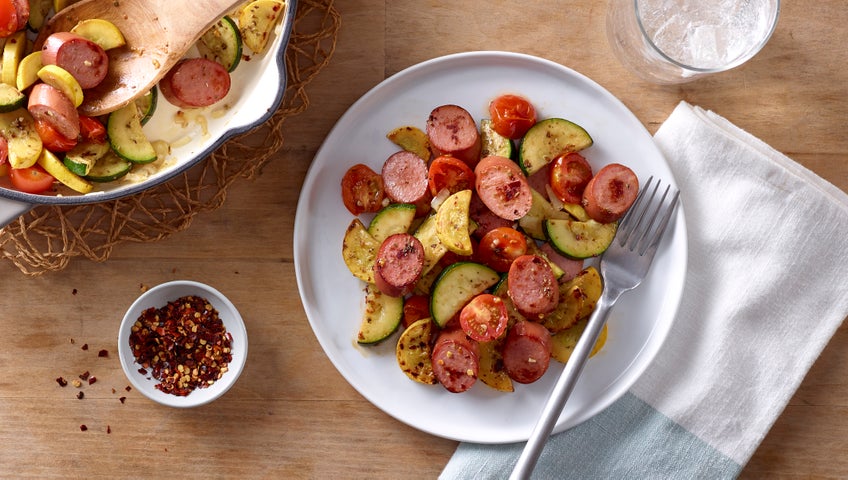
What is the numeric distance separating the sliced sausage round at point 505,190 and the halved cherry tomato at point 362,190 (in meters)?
0.28

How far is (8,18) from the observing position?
1.62 meters

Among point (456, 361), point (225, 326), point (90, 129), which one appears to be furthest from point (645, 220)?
point (90, 129)

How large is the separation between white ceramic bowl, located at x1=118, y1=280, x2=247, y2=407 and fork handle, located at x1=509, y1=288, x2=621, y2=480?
80 cm

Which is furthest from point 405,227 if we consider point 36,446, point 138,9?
point 36,446

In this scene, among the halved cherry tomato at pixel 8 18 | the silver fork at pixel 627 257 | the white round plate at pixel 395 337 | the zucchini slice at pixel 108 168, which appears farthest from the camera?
the white round plate at pixel 395 337

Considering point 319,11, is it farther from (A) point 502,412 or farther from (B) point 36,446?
(B) point 36,446

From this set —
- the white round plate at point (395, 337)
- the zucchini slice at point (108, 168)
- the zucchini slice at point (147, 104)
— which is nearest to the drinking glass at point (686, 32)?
the white round plate at point (395, 337)

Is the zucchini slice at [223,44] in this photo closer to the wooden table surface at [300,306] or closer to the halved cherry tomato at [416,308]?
the wooden table surface at [300,306]

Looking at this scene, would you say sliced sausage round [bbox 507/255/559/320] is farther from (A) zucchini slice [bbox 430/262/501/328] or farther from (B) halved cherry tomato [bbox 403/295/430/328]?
(B) halved cherry tomato [bbox 403/295/430/328]

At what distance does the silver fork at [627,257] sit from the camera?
181 cm

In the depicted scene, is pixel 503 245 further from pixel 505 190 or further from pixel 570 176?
pixel 570 176

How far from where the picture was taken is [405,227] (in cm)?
186

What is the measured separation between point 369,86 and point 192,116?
49 cm

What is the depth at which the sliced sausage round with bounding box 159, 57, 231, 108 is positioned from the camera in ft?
5.68
